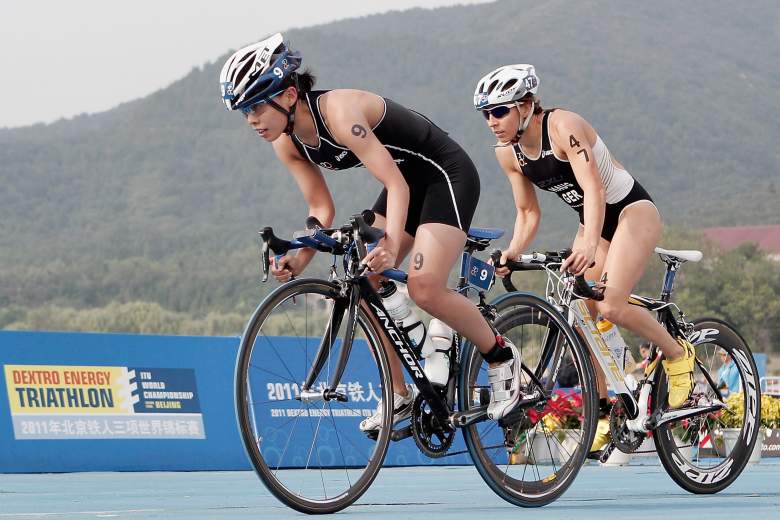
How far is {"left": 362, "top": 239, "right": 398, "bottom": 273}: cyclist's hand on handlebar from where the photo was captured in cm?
557

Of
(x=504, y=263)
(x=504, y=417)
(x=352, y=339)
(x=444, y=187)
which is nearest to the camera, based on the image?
(x=352, y=339)

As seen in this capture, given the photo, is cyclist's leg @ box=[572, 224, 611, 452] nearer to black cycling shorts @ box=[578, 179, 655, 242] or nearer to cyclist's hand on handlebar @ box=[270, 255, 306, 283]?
black cycling shorts @ box=[578, 179, 655, 242]

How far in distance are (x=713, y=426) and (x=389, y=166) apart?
3.08 meters

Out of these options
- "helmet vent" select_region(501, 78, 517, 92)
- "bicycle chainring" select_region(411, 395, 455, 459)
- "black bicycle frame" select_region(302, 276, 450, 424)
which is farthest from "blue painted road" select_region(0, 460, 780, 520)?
"helmet vent" select_region(501, 78, 517, 92)

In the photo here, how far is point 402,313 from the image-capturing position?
5.97 m

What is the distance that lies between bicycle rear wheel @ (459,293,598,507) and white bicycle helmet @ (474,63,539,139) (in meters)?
1.01

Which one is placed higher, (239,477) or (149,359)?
(149,359)

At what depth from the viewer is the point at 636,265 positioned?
7.12 metres

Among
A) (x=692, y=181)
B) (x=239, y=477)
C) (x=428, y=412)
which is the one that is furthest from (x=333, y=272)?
(x=692, y=181)

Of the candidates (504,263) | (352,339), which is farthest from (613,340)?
(352,339)

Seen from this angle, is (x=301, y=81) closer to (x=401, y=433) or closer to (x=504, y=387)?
(x=401, y=433)

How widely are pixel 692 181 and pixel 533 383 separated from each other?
178 metres

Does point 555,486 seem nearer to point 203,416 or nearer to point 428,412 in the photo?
point 428,412

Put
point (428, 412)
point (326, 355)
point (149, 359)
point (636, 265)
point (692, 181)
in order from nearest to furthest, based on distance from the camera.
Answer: point (326, 355), point (428, 412), point (636, 265), point (149, 359), point (692, 181)
